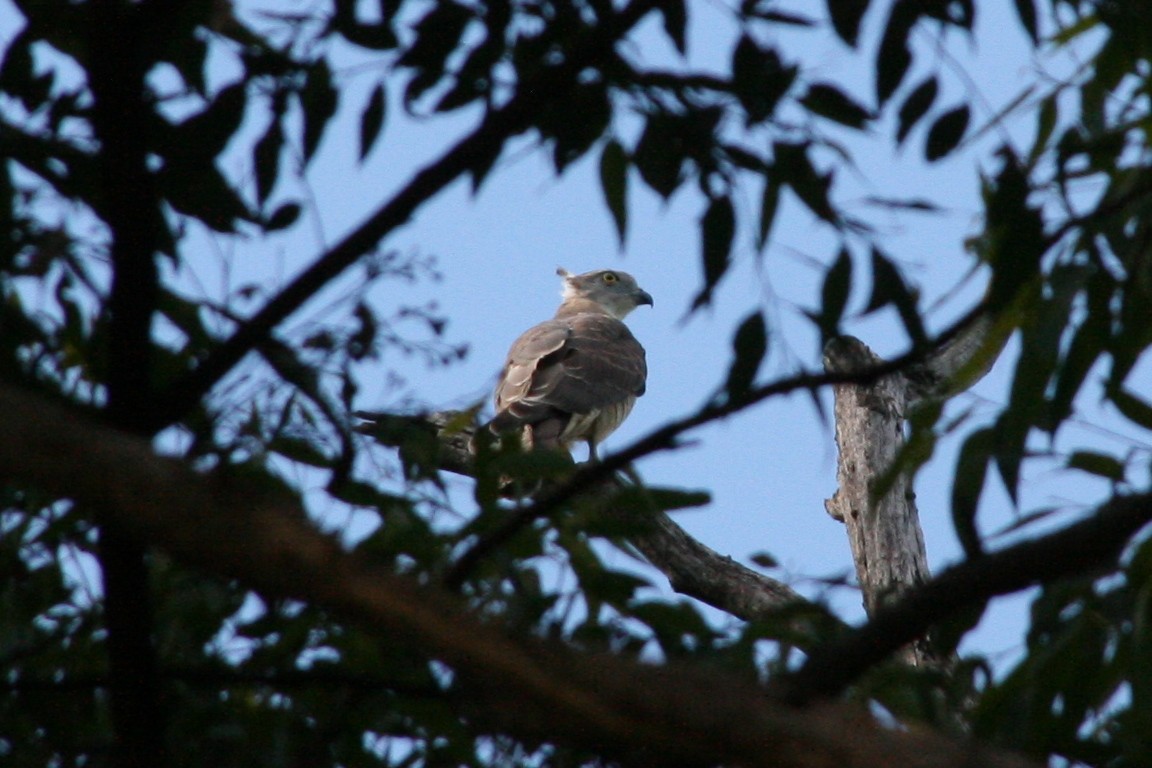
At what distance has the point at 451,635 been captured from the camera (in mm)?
1114

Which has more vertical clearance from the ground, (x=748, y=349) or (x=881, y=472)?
(x=881, y=472)

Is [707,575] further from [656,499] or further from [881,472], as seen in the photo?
[656,499]

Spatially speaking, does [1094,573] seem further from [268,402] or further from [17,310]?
[17,310]

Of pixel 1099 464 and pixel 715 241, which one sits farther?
pixel 1099 464

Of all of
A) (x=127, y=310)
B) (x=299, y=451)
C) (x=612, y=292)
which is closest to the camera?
(x=127, y=310)

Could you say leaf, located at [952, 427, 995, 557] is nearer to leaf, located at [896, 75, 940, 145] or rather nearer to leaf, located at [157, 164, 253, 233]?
leaf, located at [896, 75, 940, 145]

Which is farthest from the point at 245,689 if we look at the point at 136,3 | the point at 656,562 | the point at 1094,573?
the point at 656,562

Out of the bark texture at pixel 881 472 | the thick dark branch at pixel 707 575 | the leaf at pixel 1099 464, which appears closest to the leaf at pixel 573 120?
the leaf at pixel 1099 464

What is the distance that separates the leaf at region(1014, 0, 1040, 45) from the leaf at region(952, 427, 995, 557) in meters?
0.58

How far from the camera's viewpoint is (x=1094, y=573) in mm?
1956

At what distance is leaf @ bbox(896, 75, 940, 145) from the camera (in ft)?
5.65

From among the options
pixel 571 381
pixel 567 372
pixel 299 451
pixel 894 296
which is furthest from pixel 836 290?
pixel 567 372

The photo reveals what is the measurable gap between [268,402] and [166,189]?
32cm

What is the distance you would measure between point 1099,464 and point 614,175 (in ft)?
2.86
